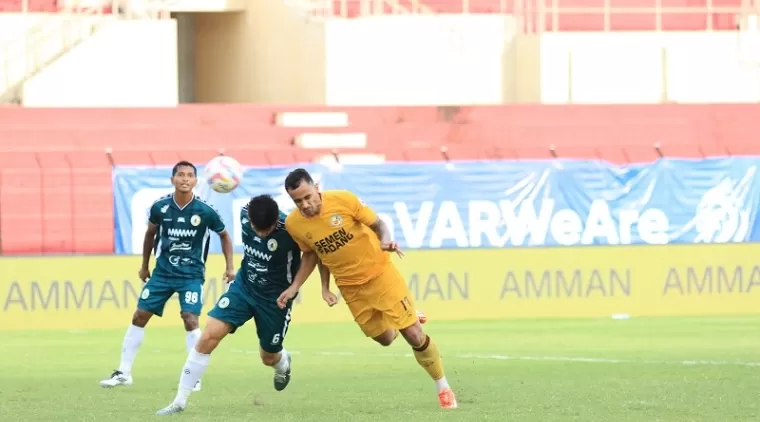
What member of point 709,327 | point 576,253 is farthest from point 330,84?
point 709,327

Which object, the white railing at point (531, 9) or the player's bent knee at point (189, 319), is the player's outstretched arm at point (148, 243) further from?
the white railing at point (531, 9)

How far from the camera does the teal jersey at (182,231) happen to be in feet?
40.4

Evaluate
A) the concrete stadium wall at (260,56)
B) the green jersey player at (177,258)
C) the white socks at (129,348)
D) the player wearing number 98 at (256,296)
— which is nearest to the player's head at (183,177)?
the green jersey player at (177,258)

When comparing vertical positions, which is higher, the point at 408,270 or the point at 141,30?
the point at 141,30

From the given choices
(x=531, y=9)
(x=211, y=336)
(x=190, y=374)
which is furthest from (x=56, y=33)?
(x=190, y=374)

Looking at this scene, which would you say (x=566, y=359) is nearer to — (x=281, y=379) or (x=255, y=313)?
(x=281, y=379)

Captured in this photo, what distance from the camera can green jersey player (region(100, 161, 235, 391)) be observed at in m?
12.3

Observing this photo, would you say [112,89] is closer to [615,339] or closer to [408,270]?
[408,270]

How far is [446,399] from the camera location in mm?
10289

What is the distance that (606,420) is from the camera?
9.42m

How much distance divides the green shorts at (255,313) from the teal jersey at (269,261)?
0.06m

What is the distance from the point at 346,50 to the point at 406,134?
2.76 metres

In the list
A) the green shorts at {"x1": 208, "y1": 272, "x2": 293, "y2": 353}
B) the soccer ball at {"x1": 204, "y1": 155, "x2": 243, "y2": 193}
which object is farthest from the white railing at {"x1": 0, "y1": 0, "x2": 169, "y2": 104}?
the green shorts at {"x1": 208, "y1": 272, "x2": 293, "y2": 353}

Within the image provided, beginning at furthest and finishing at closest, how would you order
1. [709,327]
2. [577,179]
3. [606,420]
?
[577,179]
[709,327]
[606,420]
